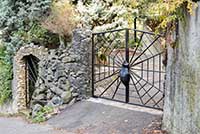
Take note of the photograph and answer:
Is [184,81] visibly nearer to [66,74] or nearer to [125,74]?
[125,74]

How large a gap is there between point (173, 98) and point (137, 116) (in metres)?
1.67

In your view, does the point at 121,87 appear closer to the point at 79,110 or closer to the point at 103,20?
the point at 79,110

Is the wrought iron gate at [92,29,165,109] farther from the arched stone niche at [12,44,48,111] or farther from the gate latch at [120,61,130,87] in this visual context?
the arched stone niche at [12,44,48,111]

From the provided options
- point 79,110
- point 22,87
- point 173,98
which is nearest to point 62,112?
point 79,110

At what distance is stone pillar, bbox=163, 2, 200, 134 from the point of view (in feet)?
18.7

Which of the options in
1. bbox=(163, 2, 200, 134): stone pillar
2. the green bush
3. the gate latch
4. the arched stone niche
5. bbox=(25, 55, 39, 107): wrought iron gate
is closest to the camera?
bbox=(163, 2, 200, 134): stone pillar

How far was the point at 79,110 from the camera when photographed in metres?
9.29

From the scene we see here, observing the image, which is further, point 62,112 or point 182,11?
point 62,112

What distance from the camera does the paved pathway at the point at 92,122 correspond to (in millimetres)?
7844

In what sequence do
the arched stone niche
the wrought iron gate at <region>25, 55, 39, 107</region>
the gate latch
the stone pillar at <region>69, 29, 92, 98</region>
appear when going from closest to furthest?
the gate latch
the stone pillar at <region>69, 29, 92, 98</region>
the arched stone niche
the wrought iron gate at <region>25, 55, 39, 107</region>

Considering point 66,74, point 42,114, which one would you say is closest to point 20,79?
point 66,74

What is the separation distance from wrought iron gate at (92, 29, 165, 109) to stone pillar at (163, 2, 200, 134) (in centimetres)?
174

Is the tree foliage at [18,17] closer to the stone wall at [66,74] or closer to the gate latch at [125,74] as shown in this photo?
the stone wall at [66,74]

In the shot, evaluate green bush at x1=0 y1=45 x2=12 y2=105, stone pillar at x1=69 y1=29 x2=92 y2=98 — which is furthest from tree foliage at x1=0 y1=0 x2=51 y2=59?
stone pillar at x1=69 y1=29 x2=92 y2=98
